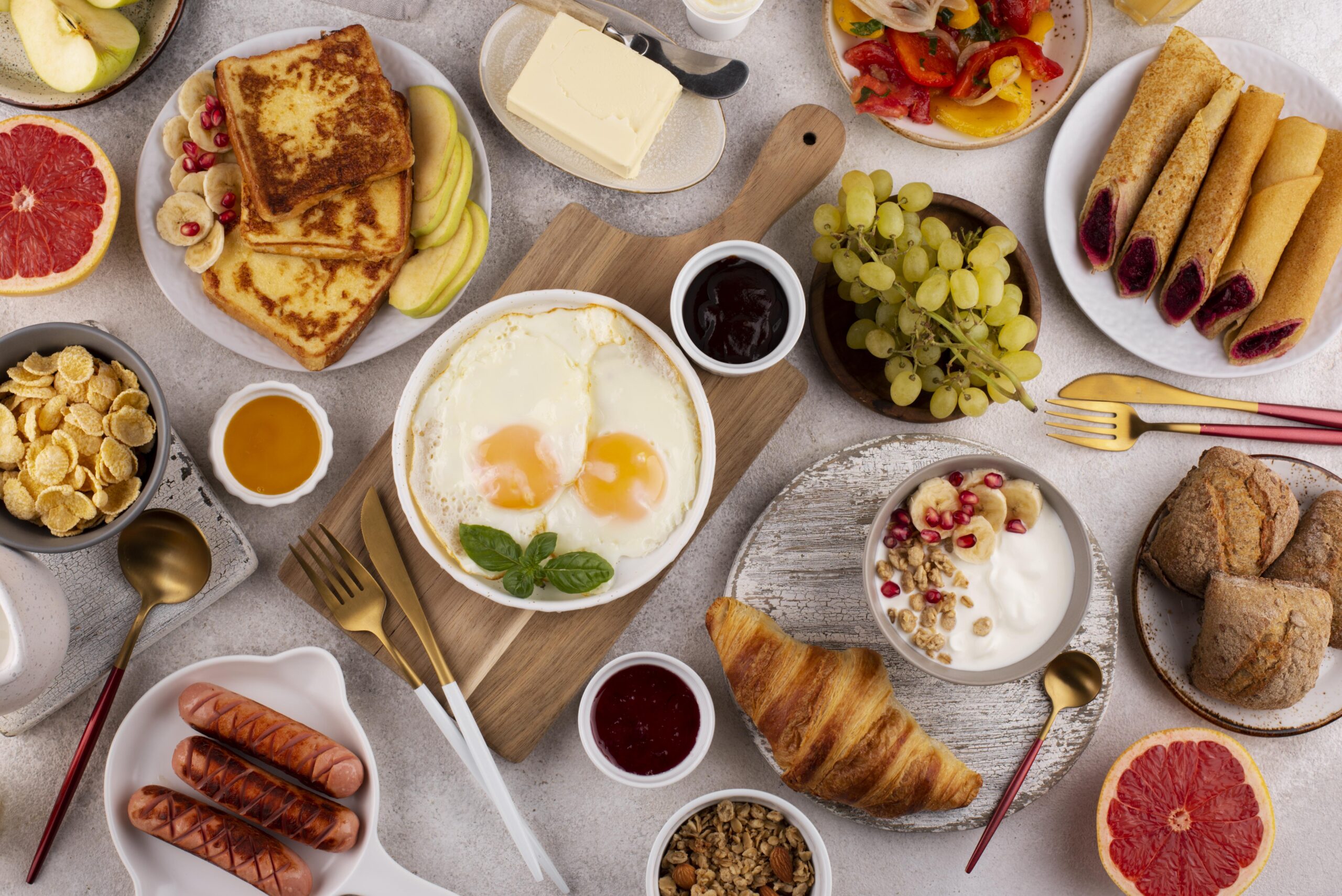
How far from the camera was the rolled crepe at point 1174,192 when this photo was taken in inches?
112

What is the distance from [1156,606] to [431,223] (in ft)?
9.16

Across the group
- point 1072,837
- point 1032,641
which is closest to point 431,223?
point 1032,641

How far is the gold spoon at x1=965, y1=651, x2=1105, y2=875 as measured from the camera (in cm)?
278

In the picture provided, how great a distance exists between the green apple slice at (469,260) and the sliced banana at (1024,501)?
1.81m

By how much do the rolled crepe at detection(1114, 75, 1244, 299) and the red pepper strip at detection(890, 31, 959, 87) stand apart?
807 millimetres

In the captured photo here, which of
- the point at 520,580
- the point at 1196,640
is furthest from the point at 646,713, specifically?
the point at 1196,640

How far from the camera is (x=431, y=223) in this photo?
2.67m

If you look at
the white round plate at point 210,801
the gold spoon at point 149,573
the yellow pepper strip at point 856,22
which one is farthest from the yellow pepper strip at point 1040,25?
the gold spoon at point 149,573

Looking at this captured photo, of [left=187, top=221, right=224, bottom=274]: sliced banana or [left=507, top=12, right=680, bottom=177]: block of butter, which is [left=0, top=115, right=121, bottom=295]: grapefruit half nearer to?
[left=187, top=221, right=224, bottom=274]: sliced banana

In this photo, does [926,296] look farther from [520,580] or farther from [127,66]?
[127,66]

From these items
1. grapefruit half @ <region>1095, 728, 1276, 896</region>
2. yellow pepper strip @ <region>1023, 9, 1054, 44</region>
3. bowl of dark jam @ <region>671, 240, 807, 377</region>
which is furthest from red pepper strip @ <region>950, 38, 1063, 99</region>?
grapefruit half @ <region>1095, 728, 1276, 896</region>

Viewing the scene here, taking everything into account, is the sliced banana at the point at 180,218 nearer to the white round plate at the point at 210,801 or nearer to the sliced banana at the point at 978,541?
the white round plate at the point at 210,801

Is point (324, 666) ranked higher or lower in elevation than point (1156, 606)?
lower

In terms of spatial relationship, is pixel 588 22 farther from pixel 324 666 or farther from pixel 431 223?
pixel 324 666
